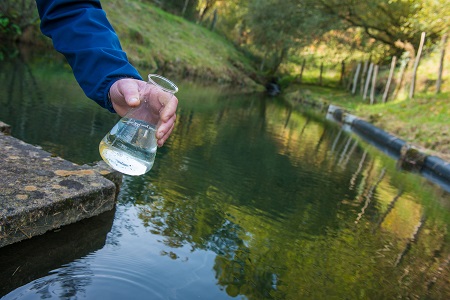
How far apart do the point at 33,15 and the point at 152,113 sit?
730 inches

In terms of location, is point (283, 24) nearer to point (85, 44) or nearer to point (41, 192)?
point (41, 192)

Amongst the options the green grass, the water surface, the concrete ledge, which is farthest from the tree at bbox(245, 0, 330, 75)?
the concrete ledge

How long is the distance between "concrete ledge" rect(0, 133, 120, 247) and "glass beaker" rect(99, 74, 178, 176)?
1.12 metres

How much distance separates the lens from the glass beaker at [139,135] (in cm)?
183

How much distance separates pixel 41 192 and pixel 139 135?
1509 millimetres

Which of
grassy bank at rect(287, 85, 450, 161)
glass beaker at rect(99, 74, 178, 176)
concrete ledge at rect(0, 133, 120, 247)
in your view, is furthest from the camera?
grassy bank at rect(287, 85, 450, 161)

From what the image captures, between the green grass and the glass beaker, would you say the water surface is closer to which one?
the glass beaker

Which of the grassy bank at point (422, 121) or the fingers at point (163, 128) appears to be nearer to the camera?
the fingers at point (163, 128)

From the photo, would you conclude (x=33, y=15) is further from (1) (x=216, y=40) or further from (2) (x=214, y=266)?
(1) (x=216, y=40)

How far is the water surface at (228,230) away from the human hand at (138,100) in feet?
4.35

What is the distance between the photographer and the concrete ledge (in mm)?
2805

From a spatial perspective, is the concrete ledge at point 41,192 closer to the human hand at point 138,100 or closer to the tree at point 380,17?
the human hand at point 138,100

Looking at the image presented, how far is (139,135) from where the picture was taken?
1.94 metres

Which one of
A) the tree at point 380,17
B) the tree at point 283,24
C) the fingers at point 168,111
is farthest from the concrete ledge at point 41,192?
the tree at point 283,24
